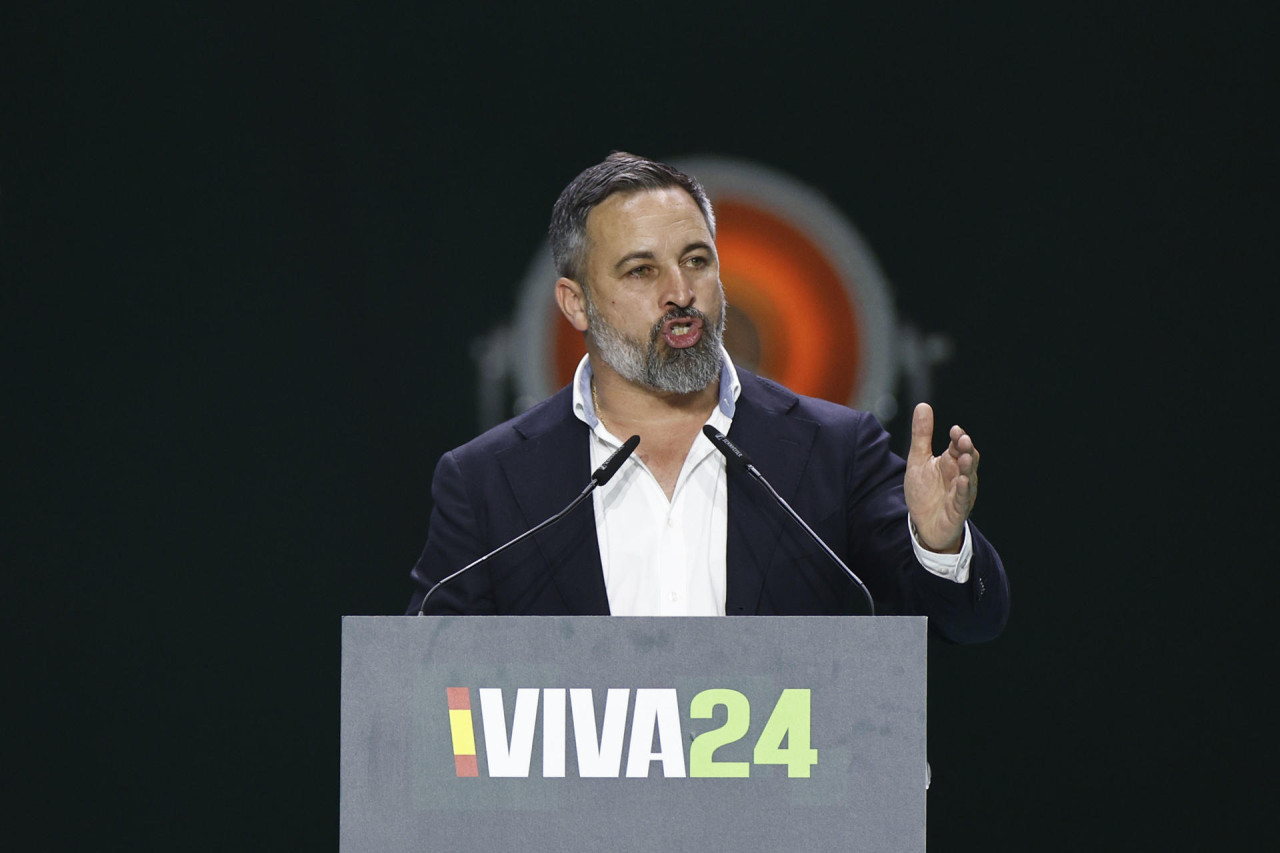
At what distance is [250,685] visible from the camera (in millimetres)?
3014

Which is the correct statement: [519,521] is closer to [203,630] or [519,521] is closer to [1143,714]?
[203,630]

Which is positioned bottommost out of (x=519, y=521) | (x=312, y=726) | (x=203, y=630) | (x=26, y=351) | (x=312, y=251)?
(x=312, y=726)

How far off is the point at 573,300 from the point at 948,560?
35.8 inches

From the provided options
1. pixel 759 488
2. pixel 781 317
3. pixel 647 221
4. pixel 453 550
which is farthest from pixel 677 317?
pixel 781 317

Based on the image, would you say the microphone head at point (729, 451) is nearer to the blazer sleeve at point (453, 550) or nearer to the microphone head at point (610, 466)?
the microphone head at point (610, 466)

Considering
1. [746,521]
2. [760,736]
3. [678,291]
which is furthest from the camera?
[678,291]

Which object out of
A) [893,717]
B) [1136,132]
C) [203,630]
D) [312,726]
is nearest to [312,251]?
[203,630]

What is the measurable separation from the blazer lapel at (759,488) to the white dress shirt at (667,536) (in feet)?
0.11

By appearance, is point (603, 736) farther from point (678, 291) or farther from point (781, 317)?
point (781, 317)

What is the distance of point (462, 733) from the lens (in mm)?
1347

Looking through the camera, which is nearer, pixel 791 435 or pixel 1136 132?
pixel 791 435

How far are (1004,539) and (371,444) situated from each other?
1.45 metres

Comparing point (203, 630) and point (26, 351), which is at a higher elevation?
point (26, 351)

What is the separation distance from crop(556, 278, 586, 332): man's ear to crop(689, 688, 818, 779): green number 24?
1.11m
